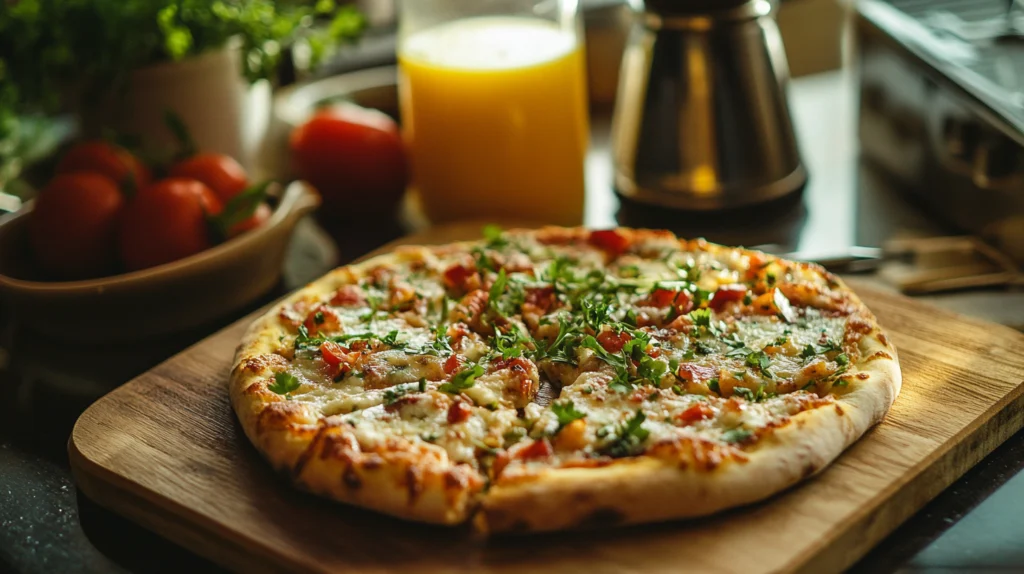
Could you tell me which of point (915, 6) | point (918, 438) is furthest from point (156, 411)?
point (915, 6)

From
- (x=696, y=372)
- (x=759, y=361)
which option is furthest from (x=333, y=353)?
(x=759, y=361)

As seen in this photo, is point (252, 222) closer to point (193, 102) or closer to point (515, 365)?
point (193, 102)

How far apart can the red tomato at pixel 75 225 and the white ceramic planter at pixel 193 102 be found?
339mm

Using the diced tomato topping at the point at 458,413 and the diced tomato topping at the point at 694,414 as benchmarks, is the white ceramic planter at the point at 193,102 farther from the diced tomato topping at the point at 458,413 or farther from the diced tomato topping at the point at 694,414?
the diced tomato topping at the point at 694,414

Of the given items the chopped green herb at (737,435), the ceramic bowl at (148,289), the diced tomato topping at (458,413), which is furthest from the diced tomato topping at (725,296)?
the ceramic bowl at (148,289)

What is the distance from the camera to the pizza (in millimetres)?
1444

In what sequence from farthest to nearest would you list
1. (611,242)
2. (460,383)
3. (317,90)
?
1. (317,90)
2. (611,242)
3. (460,383)

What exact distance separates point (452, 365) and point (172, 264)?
68 centimetres

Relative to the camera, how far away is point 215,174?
2.35m

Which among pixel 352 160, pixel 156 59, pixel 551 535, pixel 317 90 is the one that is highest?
pixel 156 59

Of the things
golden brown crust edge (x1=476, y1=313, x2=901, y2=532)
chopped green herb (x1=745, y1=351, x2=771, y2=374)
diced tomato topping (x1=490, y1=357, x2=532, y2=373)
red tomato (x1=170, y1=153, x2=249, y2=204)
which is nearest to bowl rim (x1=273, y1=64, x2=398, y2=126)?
red tomato (x1=170, y1=153, x2=249, y2=204)

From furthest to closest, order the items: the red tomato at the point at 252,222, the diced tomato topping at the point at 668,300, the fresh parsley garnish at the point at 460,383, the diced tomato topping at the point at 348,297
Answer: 1. the red tomato at the point at 252,222
2. the diced tomato topping at the point at 348,297
3. the diced tomato topping at the point at 668,300
4. the fresh parsley garnish at the point at 460,383

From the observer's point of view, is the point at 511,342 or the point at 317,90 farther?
the point at 317,90

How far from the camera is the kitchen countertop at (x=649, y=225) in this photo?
1516 millimetres
